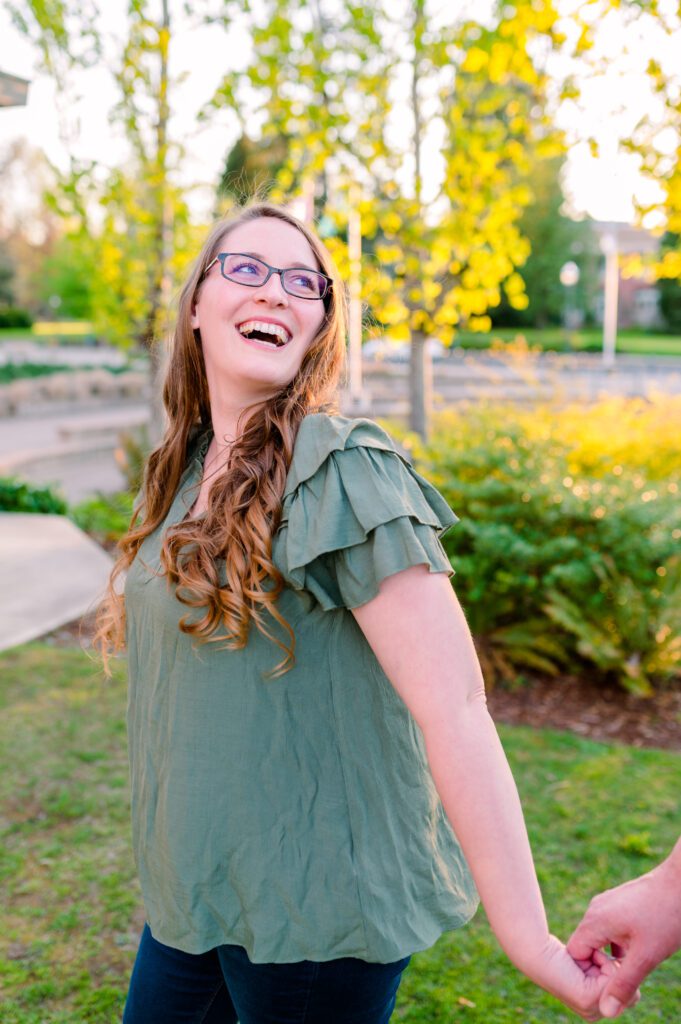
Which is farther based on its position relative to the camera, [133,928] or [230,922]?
[133,928]

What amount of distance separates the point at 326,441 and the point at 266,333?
35cm

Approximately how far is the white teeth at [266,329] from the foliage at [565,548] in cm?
321

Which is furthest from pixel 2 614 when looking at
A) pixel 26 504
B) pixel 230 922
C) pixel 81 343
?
pixel 81 343

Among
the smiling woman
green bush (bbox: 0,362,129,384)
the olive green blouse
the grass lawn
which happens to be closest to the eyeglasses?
the smiling woman

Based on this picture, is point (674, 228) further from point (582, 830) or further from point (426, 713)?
point (426, 713)

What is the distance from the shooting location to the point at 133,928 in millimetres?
2953

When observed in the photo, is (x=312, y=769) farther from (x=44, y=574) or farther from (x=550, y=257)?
(x=550, y=257)

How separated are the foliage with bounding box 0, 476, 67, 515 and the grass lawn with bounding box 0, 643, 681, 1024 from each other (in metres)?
4.16

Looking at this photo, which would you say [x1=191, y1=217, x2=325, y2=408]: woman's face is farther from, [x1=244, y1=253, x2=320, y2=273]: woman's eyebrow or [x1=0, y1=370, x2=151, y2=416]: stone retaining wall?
[x1=0, y1=370, x2=151, y2=416]: stone retaining wall

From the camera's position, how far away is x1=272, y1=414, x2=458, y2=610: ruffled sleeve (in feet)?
3.93

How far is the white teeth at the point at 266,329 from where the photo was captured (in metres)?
1.55

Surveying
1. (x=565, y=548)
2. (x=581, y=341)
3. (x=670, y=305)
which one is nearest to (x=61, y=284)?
(x=581, y=341)

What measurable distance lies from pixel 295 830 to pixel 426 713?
278 mm

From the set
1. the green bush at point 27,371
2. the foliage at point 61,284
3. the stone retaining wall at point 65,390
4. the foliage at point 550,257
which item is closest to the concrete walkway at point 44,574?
the stone retaining wall at point 65,390
